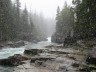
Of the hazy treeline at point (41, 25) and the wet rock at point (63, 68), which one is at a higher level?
the hazy treeline at point (41, 25)

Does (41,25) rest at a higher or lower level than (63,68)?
higher

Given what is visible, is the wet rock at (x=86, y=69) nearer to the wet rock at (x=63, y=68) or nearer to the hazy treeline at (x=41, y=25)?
the wet rock at (x=63, y=68)

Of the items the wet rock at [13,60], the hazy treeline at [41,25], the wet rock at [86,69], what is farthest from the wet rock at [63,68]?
the hazy treeline at [41,25]

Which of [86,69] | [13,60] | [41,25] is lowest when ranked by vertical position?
[13,60]

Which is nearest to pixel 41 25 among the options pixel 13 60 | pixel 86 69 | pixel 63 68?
pixel 13 60

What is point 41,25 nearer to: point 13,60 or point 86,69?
point 13,60

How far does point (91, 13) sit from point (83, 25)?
3175mm

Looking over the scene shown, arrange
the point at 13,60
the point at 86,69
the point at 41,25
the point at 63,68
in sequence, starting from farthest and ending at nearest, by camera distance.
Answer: the point at 41,25 < the point at 13,60 < the point at 63,68 < the point at 86,69

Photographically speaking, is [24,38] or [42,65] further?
[24,38]

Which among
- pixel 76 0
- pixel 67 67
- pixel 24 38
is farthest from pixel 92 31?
pixel 24 38

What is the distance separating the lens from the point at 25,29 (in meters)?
72.4

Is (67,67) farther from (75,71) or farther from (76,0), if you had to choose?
(76,0)

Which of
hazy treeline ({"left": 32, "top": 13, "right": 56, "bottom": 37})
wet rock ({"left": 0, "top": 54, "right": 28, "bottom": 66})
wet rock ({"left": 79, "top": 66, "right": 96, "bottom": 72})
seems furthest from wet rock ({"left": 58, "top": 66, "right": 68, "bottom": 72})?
hazy treeline ({"left": 32, "top": 13, "right": 56, "bottom": 37})

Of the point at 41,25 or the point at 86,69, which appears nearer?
the point at 86,69
